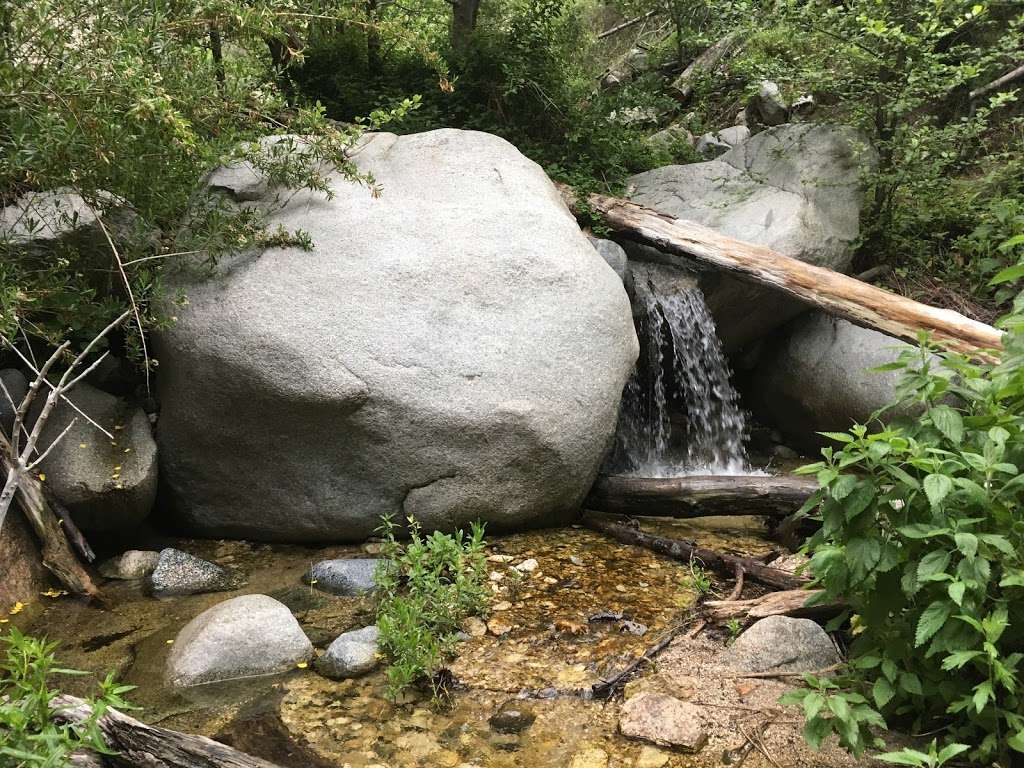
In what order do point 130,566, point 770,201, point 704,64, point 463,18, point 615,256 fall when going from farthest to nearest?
point 704,64
point 463,18
point 770,201
point 615,256
point 130,566

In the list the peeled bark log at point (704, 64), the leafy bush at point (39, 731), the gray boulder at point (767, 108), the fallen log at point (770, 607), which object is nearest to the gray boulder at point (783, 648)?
the fallen log at point (770, 607)

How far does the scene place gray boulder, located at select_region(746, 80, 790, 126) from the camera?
31.2ft

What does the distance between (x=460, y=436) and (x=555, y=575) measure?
37.4 inches

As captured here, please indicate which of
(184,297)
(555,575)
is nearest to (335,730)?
(555,575)

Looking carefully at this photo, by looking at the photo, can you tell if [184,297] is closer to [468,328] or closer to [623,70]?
Result: [468,328]

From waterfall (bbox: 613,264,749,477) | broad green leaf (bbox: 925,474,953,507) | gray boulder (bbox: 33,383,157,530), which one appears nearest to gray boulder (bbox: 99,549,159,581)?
gray boulder (bbox: 33,383,157,530)

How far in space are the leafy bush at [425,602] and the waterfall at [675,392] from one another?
2598 millimetres

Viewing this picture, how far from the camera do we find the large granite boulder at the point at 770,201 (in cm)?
676

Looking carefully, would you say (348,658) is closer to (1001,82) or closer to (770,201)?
(770,201)

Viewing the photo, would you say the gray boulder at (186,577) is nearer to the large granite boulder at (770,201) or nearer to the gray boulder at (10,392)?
the gray boulder at (10,392)

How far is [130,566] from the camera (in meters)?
4.61

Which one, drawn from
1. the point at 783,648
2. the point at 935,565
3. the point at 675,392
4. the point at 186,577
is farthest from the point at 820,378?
the point at 186,577

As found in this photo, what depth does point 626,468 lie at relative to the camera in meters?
6.62

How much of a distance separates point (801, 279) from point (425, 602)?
3633 mm
